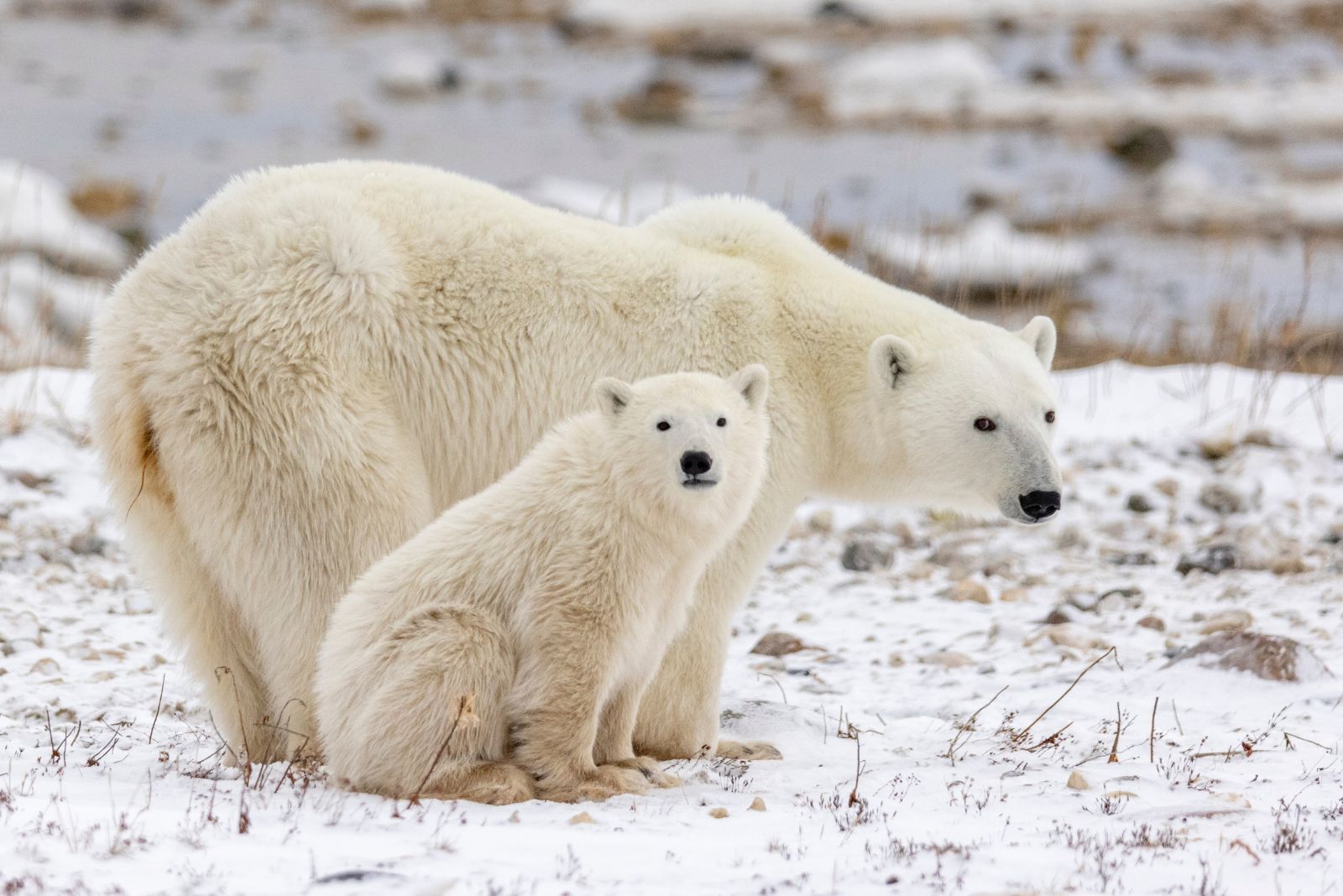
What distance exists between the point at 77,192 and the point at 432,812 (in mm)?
17957

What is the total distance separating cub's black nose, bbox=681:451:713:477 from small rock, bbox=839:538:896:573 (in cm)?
354

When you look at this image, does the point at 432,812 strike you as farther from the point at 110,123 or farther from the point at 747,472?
the point at 110,123

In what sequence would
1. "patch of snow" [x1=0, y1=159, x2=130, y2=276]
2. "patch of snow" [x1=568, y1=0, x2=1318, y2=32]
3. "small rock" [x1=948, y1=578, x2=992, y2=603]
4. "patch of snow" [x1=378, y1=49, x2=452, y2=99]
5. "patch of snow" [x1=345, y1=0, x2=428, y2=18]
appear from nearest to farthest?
"small rock" [x1=948, y1=578, x2=992, y2=603] < "patch of snow" [x1=0, y1=159, x2=130, y2=276] < "patch of snow" [x1=378, y1=49, x2=452, y2=99] < "patch of snow" [x1=568, y1=0, x2=1318, y2=32] < "patch of snow" [x1=345, y1=0, x2=428, y2=18]

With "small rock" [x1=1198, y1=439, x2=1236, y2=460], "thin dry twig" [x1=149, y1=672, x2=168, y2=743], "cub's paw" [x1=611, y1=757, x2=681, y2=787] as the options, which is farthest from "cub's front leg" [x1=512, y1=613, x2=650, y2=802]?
"small rock" [x1=1198, y1=439, x2=1236, y2=460]

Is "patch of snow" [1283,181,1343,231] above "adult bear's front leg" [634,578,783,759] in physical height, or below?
below

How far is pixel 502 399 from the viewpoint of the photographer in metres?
Answer: 4.89

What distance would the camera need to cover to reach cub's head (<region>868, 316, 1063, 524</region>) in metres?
4.88

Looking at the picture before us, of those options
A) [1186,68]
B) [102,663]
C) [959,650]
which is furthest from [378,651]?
[1186,68]

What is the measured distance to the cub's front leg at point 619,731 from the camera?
14.3ft

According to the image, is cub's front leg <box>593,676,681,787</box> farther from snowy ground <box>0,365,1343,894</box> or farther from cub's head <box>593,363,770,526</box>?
cub's head <box>593,363,770,526</box>

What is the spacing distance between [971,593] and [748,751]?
7.57 ft

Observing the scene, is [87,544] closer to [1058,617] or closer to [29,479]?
[29,479]

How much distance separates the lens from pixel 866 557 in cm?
741

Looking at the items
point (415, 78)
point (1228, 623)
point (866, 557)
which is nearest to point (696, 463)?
point (1228, 623)
